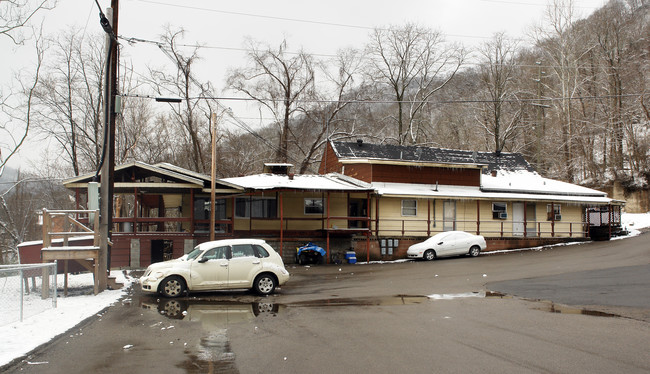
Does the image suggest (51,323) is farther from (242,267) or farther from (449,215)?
(449,215)

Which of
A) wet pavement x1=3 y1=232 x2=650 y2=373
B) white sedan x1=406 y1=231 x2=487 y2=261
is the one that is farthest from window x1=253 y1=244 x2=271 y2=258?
white sedan x1=406 y1=231 x2=487 y2=261

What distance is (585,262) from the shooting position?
21.6m

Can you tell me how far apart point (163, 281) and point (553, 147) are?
155ft

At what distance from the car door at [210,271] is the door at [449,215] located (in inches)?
755

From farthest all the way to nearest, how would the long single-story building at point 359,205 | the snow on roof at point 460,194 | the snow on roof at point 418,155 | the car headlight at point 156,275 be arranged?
the snow on roof at point 418,155 < the snow on roof at point 460,194 < the long single-story building at point 359,205 < the car headlight at point 156,275

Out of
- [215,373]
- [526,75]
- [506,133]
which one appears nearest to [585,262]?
[215,373]

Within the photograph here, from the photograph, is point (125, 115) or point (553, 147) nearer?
point (125, 115)

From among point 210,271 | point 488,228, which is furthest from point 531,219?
point 210,271

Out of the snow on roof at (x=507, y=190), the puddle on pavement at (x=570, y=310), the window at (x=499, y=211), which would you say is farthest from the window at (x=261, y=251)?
the window at (x=499, y=211)

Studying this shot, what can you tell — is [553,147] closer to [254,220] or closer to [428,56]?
[428,56]

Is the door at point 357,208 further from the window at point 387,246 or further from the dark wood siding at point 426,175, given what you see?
the window at point 387,246

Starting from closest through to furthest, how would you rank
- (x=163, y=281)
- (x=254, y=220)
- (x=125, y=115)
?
1. (x=163, y=281)
2. (x=254, y=220)
3. (x=125, y=115)

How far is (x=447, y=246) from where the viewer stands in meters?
26.7

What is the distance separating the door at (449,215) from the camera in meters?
31.5
